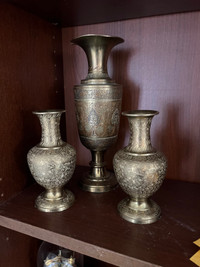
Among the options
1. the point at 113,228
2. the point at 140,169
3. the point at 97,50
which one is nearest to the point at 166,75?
the point at 97,50

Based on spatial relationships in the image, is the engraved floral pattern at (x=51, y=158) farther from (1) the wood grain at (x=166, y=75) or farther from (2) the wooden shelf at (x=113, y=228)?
(1) the wood grain at (x=166, y=75)

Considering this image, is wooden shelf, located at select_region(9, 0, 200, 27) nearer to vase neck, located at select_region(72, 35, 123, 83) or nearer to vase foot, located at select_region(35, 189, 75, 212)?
vase neck, located at select_region(72, 35, 123, 83)

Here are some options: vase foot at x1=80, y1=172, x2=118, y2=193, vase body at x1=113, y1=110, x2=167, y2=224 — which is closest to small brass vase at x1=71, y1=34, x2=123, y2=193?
vase foot at x1=80, y1=172, x2=118, y2=193

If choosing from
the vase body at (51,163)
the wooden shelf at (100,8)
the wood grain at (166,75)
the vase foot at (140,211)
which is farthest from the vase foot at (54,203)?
the wooden shelf at (100,8)

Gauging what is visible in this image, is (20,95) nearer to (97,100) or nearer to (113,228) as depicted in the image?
(97,100)

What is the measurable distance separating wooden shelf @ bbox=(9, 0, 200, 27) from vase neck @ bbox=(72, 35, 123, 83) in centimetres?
8

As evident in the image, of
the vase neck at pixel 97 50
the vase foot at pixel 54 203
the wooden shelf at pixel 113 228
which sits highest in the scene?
the vase neck at pixel 97 50

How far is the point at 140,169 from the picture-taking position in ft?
1.61

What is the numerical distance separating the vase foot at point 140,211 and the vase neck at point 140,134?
126 mm

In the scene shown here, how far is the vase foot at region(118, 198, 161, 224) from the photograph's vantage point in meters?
0.52

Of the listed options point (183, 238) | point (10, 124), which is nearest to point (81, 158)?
point (10, 124)

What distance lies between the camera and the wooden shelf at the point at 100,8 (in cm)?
57

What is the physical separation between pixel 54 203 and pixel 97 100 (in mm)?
280

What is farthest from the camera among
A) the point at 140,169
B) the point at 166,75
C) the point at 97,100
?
the point at 166,75
